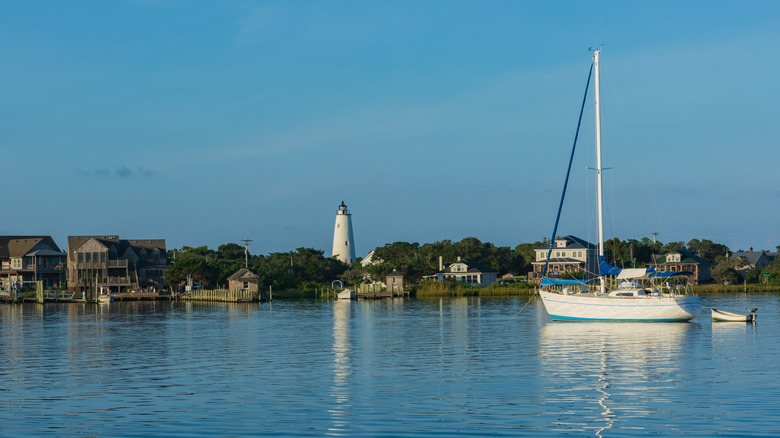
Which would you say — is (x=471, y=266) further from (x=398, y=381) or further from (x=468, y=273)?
(x=398, y=381)

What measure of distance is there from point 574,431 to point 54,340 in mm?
33750

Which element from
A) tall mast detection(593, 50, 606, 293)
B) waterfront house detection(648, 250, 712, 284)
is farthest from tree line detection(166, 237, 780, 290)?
tall mast detection(593, 50, 606, 293)

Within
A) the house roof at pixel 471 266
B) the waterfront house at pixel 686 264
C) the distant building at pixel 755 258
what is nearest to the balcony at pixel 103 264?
the house roof at pixel 471 266

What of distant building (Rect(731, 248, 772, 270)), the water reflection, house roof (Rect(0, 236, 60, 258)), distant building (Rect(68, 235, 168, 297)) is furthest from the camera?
distant building (Rect(731, 248, 772, 270))

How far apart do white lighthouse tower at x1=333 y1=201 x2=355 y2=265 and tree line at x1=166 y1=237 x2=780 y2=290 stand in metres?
3.14

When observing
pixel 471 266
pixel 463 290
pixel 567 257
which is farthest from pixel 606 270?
pixel 471 266

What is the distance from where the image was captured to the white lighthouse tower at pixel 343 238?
13968 centimetres

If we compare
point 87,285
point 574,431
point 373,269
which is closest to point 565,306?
point 574,431

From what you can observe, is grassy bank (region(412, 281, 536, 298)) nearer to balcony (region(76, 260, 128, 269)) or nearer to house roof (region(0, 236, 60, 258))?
balcony (region(76, 260, 128, 269))

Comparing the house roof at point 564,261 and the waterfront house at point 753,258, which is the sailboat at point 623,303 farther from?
the waterfront house at point 753,258

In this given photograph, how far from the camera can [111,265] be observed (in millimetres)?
105438

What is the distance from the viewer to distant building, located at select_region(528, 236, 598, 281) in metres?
122

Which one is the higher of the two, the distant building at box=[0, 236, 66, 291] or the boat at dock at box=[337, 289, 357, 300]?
the distant building at box=[0, 236, 66, 291]

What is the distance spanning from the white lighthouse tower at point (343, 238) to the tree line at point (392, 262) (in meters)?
3.14
